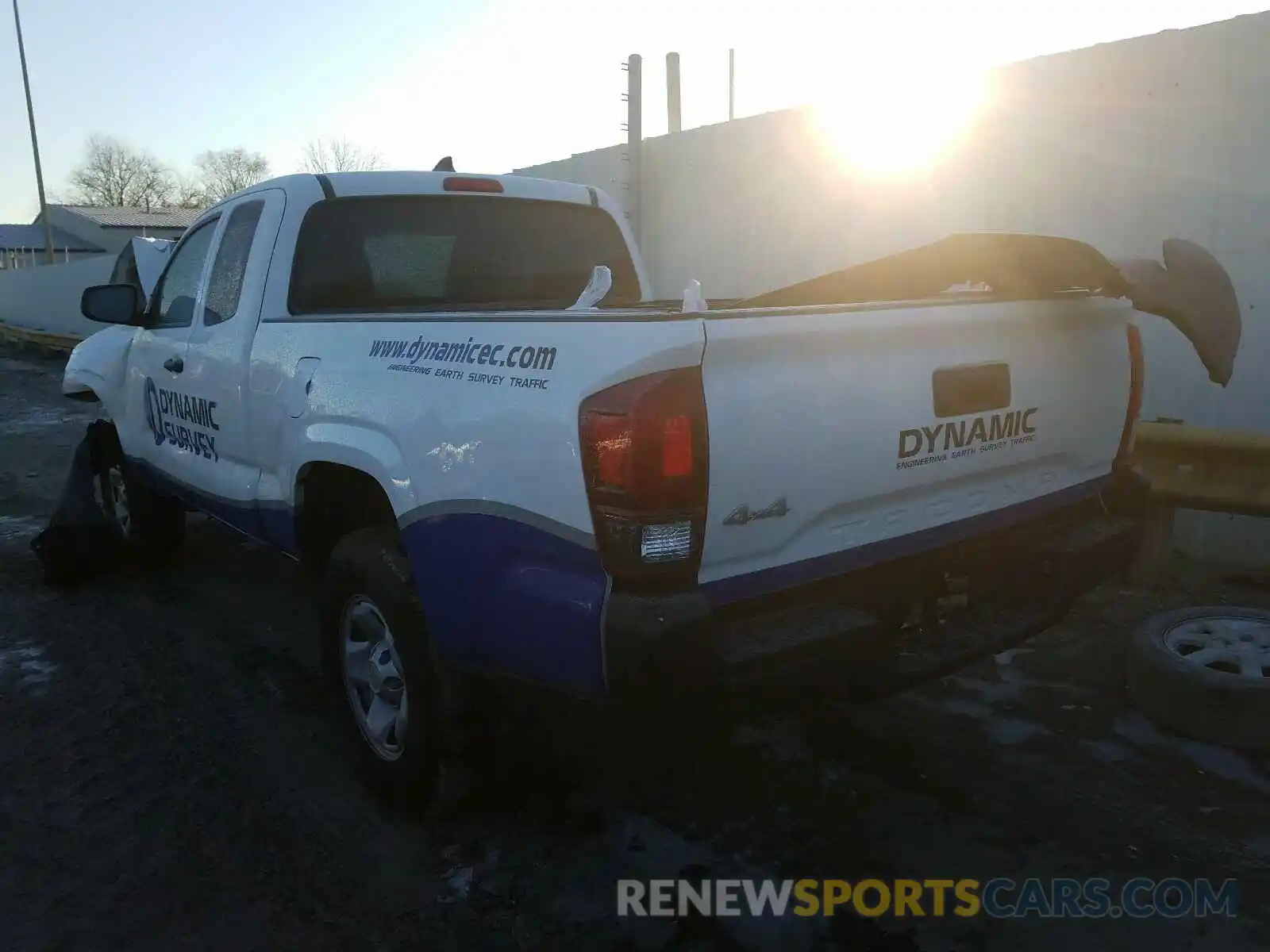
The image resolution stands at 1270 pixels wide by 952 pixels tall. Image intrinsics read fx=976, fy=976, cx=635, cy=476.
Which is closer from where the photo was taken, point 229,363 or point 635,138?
point 229,363

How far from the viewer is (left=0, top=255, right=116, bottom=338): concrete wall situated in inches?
984

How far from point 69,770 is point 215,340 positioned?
1.78 metres

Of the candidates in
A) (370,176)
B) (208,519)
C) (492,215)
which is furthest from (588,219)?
(208,519)

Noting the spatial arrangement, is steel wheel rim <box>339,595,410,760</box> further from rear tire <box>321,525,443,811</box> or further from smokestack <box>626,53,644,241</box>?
smokestack <box>626,53,644,241</box>

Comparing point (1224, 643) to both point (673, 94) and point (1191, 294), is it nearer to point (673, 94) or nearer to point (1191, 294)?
point (1191, 294)

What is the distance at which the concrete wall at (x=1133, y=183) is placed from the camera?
5.58 meters

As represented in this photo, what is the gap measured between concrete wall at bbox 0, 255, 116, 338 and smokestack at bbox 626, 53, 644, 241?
618 inches

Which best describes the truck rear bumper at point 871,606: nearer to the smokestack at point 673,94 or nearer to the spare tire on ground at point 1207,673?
the spare tire on ground at point 1207,673

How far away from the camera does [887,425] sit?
258 centimetres

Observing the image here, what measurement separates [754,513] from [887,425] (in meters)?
0.50

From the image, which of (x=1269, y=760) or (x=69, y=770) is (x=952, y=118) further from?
(x=69, y=770)

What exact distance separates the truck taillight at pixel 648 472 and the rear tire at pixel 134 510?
4.30 metres

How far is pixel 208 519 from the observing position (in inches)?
285

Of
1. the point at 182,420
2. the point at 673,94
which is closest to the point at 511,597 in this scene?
the point at 182,420
